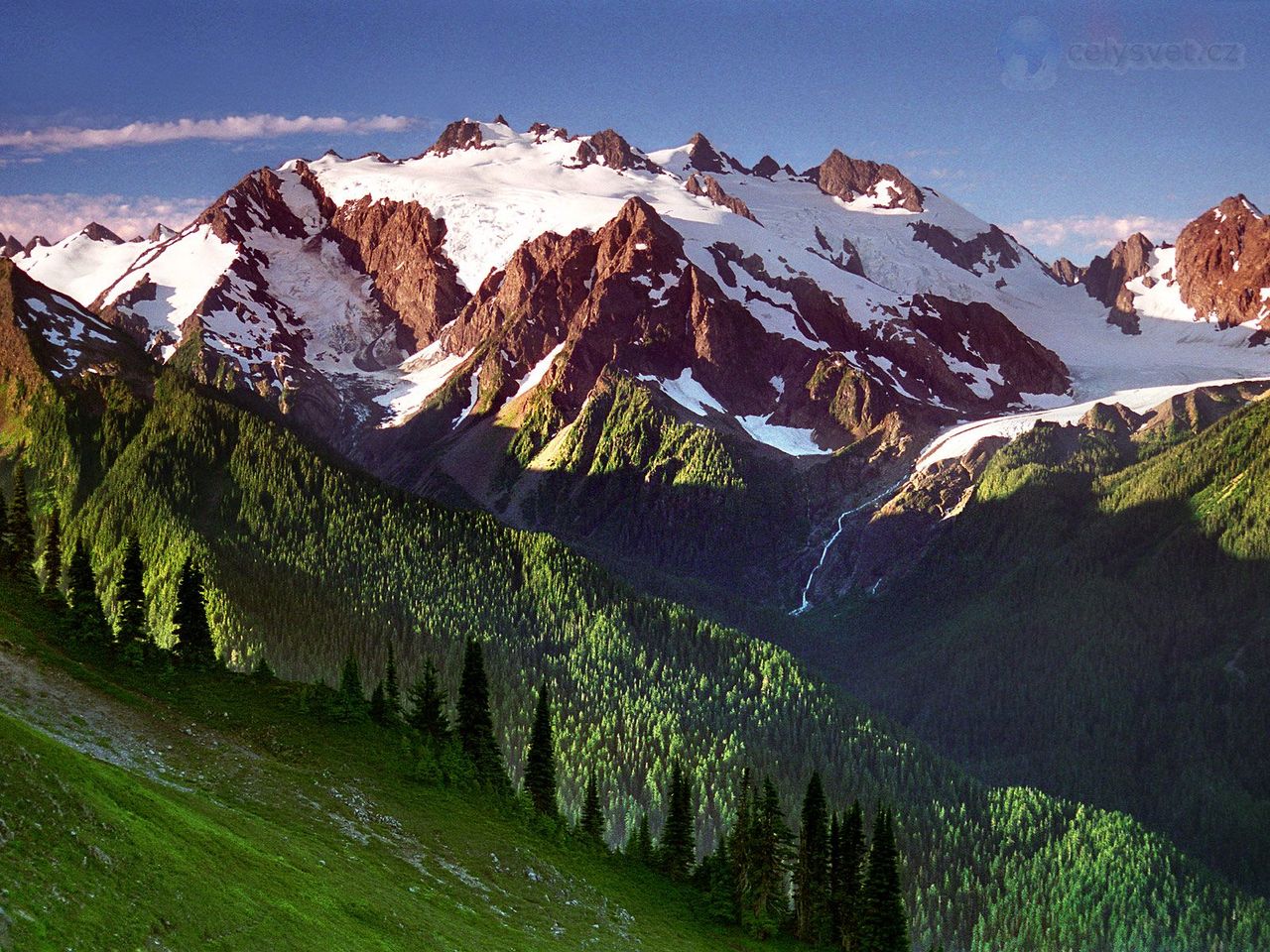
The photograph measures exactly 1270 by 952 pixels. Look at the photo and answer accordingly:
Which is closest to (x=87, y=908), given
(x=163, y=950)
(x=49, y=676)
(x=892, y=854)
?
(x=163, y=950)

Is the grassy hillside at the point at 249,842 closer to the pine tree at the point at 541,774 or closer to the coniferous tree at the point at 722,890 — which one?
the coniferous tree at the point at 722,890

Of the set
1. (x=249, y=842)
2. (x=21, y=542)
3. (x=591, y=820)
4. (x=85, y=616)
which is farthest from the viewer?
(x=591, y=820)

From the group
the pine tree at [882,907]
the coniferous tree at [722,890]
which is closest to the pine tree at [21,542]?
the coniferous tree at [722,890]

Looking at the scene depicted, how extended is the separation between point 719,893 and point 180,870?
6520 cm

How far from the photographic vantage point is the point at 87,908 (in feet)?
183

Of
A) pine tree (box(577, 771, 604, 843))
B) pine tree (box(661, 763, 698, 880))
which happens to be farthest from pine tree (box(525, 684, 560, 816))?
pine tree (box(661, 763, 698, 880))

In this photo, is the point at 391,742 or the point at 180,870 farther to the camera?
the point at 391,742

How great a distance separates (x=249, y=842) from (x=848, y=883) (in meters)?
63.8

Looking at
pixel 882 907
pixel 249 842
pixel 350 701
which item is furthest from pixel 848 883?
pixel 249 842

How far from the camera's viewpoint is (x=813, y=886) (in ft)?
408

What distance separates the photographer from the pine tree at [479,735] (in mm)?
124375

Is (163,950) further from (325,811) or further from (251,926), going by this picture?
(325,811)

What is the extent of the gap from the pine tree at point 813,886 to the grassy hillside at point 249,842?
919 cm

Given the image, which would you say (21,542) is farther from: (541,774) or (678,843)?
(678,843)
